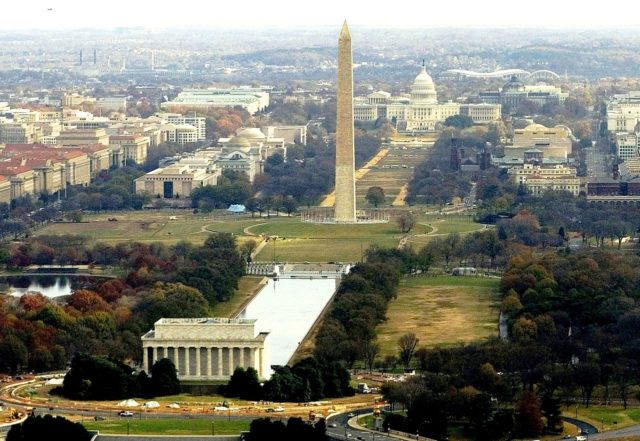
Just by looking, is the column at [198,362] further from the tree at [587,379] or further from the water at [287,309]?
the tree at [587,379]

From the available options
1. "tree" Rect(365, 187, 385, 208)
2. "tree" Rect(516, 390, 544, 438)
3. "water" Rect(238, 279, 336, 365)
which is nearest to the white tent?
"water" Rect(238, 279, 336, 365)

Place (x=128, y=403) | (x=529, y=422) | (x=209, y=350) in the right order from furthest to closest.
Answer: (x=209, y=350) < (x=128, y=403) < (x=529, y=422)

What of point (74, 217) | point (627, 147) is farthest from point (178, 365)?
point (627, 147)

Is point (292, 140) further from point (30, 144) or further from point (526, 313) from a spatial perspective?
point (526, 313)

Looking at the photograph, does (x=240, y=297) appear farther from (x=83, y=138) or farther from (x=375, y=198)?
(x=83, y=138)

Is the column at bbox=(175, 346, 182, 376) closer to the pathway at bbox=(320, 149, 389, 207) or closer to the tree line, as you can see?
the tree line

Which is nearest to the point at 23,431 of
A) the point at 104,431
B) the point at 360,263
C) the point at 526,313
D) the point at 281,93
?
the point at 104,431
